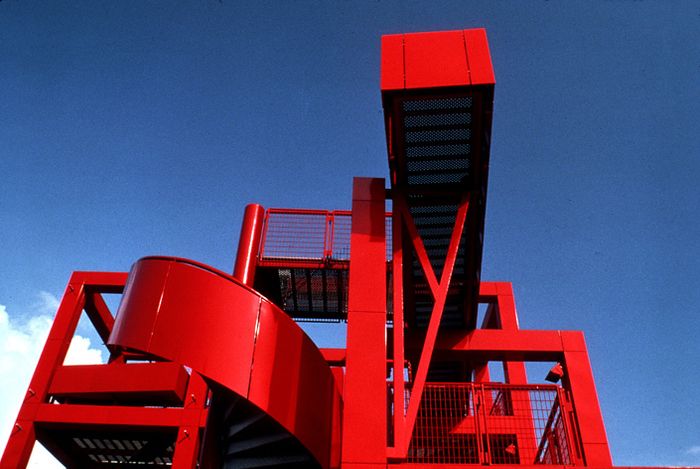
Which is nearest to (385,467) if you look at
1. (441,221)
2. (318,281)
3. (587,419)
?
(587,419)

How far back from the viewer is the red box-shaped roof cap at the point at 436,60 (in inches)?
333

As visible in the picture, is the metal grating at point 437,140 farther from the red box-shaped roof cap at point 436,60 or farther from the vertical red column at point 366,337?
the vertical red column at point 366,337

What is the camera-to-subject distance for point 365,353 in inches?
335

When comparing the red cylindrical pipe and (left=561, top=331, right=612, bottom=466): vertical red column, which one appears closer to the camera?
(left=561, top=331, right=612, bottom=466): vertical red column

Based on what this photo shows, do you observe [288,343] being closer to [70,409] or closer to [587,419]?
[587,419]

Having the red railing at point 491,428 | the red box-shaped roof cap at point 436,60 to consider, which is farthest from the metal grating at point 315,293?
the red box-shaped roof cap at point 436,60

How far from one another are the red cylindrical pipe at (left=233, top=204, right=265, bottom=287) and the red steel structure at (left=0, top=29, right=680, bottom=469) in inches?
3.5

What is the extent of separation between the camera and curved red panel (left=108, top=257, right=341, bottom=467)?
7293 millimetres

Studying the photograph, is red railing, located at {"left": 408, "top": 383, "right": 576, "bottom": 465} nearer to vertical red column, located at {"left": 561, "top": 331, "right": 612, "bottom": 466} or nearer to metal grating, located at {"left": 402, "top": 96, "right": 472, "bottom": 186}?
vertical red column, located at {"left": 561, "top": 331, "right": 612, "bottom": 466}

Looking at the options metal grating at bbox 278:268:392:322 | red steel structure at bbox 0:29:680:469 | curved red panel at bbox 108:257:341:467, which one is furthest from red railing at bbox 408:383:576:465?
metal grating at bbox 278:268:392:322

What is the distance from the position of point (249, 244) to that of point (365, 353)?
644cm

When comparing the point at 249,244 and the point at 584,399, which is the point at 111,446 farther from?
the point at 584,399

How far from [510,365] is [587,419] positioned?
6.26 metres

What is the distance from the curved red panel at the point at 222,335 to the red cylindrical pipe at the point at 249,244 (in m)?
5.51
